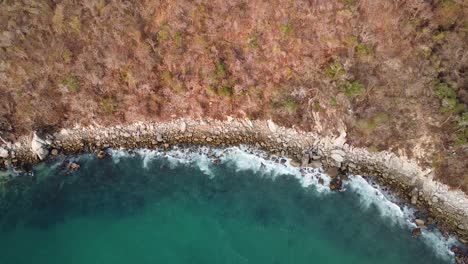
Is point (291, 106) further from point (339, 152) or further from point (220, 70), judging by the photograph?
point (220, 70)

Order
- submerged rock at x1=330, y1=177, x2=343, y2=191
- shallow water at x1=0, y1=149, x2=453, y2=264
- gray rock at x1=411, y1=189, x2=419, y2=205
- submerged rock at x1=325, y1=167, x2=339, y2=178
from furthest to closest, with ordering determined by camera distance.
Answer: submerged rock at x1=325, y1=167, x2=339, y2=178 < submerged rock at x1=330, y1=177, x2=343, y2=191 < gray rock at x1=411, y1=189, x2=419, y2=205 < shallow water at x1=0, y1=149, x2=453, y2=264

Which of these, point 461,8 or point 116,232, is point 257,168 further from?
point 461,8

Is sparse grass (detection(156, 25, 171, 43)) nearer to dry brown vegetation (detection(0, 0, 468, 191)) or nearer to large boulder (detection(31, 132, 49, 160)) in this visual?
dry brown vegetation (detection(0, 0, 468, 191))

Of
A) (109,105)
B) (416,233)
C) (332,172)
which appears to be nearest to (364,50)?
(332,172)

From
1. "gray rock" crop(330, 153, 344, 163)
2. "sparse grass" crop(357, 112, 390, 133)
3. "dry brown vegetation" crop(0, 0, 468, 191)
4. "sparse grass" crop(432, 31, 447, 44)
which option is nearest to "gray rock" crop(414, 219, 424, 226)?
"dry brown vegetation" crop(0, 0, 468, 191)

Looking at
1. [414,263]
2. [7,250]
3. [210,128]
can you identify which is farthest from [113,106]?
[414,263]
